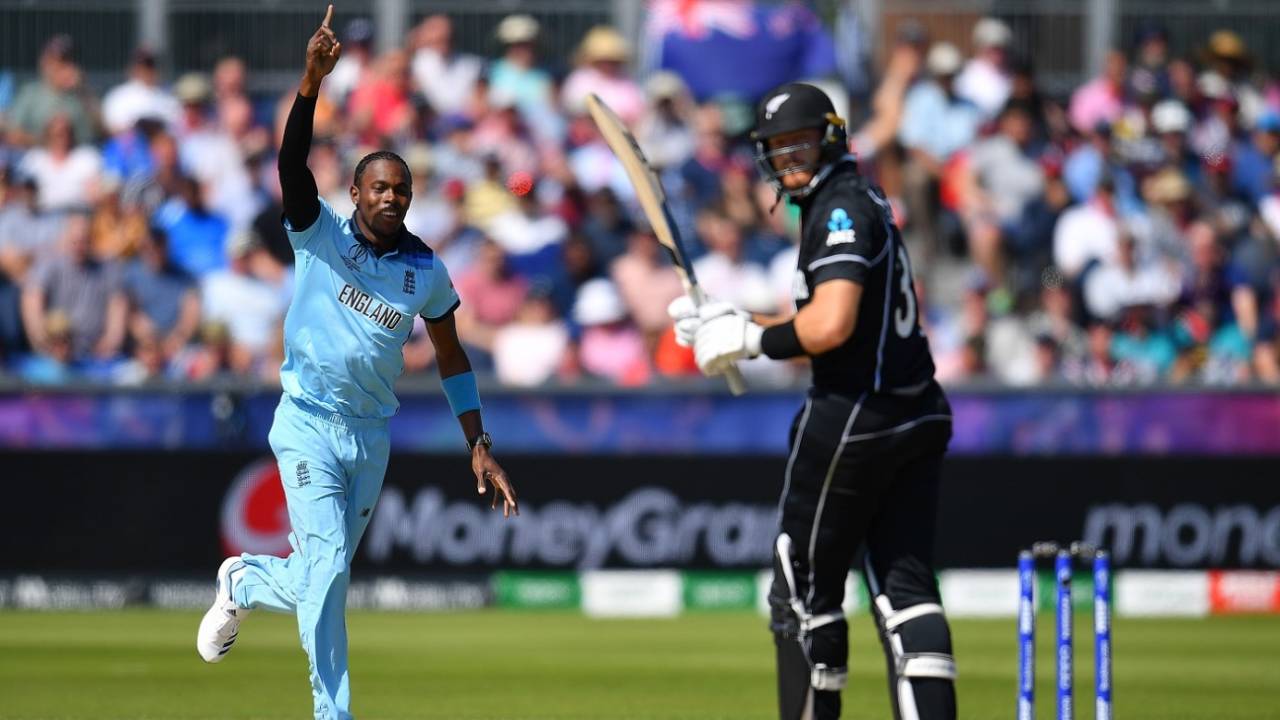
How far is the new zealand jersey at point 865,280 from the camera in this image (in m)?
6.10

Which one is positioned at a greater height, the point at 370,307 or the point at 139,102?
the point at 139,102

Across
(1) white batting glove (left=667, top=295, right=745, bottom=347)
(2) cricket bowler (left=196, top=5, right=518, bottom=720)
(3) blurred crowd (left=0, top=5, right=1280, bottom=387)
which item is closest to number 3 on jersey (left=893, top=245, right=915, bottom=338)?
(1) white batting glove (left=667, top=295, right=745, bottom=347)

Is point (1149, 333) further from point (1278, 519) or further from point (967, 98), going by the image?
point (967, 98)

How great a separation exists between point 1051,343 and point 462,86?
557cm

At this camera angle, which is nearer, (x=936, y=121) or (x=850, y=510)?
(x=850, y=510)

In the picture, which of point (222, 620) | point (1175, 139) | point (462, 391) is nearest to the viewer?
point (222, 620)

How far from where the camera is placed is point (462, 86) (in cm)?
1730

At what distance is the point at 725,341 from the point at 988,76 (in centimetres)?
1244

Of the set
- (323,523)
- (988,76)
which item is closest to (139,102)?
(988,76)

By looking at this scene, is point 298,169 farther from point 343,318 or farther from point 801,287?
point 801,287

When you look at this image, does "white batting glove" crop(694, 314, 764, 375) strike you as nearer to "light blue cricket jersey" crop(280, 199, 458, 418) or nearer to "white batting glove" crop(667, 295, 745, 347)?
"white batting glove" crop(667, 295, 745, 347)

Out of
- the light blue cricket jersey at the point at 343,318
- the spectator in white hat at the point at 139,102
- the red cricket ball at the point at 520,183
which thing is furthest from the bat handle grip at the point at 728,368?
the spectator in white hat at the point at 139,102

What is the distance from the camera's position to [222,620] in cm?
737

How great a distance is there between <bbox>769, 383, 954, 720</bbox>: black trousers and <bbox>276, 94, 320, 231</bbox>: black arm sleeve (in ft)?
6.03
